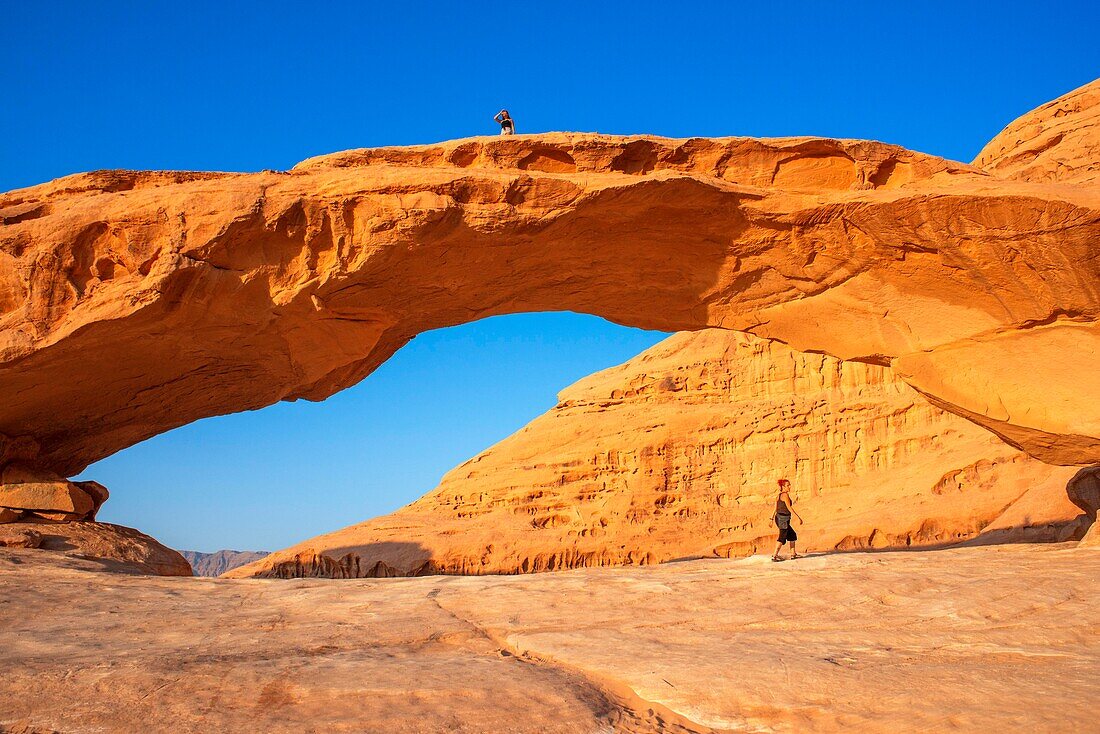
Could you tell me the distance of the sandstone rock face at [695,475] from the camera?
83.1 feet

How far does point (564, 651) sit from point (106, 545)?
348 inches

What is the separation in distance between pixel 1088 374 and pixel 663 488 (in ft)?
72.0

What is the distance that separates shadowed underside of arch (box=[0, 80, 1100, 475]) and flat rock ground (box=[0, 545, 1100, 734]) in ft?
10.7

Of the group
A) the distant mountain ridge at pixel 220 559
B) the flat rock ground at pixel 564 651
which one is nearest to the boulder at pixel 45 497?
the flat rock ground at pixel 564 651

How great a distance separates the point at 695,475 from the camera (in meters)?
33.7

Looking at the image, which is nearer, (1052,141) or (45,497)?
(45,497)

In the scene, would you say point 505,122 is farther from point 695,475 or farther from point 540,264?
point 695,475

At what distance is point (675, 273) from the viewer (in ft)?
44.1

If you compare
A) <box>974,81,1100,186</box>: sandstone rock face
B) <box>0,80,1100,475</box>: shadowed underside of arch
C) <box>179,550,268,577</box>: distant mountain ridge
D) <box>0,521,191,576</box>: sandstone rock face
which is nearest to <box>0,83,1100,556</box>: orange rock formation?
<box>0,80,1100,475</box>: shadowed underside of arch

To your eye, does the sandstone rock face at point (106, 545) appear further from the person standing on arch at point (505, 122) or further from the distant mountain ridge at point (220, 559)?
the distant mountain ridge at point (220, 559)

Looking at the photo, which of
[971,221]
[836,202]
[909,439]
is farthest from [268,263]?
[909,439]

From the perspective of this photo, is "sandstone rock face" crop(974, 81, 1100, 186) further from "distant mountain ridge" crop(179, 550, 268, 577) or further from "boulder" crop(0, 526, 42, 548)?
"distant mountain ridge" crop(179, 550, 268, 577)

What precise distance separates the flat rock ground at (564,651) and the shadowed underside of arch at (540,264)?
10.7 feet

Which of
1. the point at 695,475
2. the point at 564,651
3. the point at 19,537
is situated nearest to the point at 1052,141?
the point at 695,475
